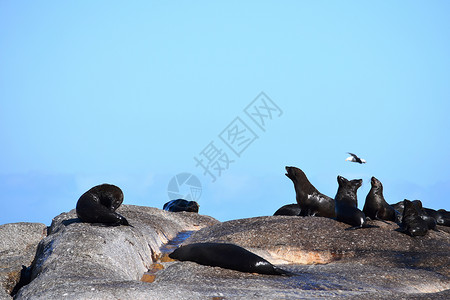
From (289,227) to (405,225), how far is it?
269 cm

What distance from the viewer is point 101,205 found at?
1182cm

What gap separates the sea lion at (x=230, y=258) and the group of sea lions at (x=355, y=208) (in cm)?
412

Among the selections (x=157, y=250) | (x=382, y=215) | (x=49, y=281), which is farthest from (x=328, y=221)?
(x=49, y=281)

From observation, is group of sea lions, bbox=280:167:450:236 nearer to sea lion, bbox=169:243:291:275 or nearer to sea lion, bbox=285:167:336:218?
sea lion, bbox=285:167:336:218

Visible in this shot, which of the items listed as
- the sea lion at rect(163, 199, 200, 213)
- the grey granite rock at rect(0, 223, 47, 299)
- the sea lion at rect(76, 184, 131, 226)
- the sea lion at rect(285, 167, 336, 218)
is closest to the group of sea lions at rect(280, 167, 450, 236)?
the sea lion at rect(285, 167, 336, 218)

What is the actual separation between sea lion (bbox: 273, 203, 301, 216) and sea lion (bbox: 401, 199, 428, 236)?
13.4 feet

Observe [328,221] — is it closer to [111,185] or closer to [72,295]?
[111,185]

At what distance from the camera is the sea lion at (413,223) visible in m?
13.2

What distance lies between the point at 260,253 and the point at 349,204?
3.03 m

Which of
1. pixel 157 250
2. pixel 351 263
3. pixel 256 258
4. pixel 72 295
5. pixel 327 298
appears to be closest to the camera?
pixel 72 295

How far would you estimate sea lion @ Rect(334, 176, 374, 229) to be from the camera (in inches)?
523

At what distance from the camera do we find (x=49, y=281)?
7.83m

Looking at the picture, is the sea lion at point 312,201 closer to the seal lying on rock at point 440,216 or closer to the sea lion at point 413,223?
the sea lion at point 413,223

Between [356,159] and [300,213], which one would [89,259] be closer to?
[300,213]
